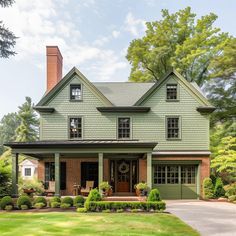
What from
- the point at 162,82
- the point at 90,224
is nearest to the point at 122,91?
the point at 162,82

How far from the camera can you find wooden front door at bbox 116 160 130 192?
2461 centimetres

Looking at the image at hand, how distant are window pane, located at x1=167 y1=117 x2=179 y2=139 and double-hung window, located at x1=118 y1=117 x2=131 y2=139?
123 inches

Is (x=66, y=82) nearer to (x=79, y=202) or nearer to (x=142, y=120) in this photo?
(x=142, y=120)

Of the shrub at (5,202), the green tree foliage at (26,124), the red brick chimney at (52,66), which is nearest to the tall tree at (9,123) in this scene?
the green tree foliage at (26,124)

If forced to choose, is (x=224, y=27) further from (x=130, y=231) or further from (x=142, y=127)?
(x=130, y=231)

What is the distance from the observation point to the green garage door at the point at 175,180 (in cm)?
2416

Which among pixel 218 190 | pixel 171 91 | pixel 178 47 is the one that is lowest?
pixel 218 190

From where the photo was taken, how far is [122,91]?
90.7 feet

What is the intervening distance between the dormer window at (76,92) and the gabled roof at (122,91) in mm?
2384

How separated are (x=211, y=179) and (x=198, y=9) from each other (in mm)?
23459

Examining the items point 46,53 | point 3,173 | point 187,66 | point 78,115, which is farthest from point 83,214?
point 187,66

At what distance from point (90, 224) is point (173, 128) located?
13.8 meters

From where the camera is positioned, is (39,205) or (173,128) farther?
(173,128)

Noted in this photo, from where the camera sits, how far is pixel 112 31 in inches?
936
